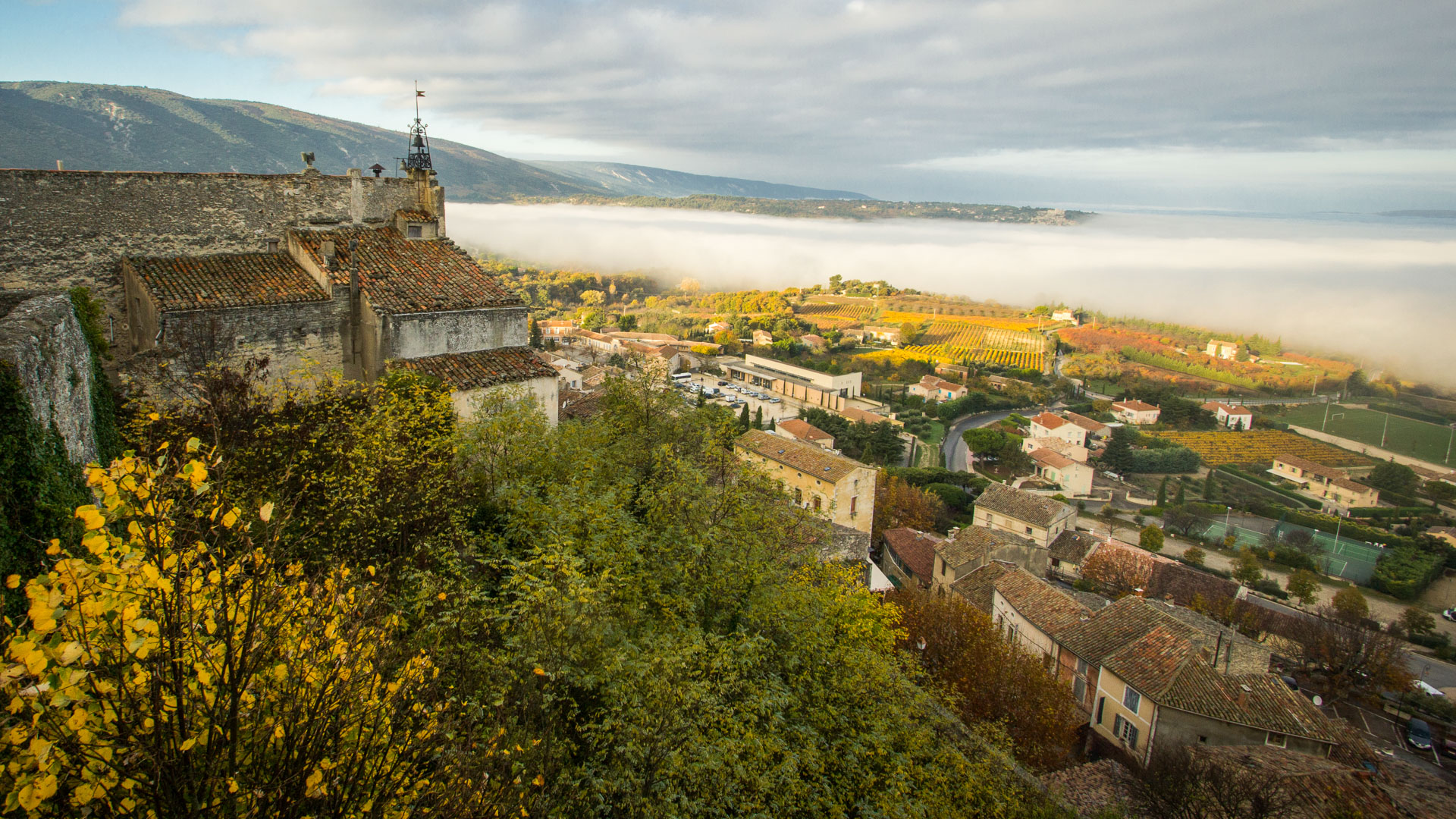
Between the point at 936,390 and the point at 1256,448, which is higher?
the point at 936,390

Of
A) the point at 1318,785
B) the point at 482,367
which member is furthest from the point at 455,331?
the point at 1318,785

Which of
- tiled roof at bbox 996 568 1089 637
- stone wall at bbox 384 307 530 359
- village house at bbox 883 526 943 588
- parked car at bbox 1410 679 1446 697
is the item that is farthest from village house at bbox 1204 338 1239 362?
stone wall at bbox 384 307 530 359

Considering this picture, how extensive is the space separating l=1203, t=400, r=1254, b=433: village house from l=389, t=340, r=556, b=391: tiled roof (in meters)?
113

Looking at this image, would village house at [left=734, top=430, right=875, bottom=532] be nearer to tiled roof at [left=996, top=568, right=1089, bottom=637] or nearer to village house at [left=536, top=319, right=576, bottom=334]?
tiled roof at [left=996, top=568, right=1089, bottom=637]

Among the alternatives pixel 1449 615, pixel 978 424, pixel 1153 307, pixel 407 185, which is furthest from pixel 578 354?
pixel 1153 307

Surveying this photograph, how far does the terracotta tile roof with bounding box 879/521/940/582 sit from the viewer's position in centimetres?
3958

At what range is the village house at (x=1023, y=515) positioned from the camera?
4741 cm

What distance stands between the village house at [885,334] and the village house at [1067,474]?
240 feet

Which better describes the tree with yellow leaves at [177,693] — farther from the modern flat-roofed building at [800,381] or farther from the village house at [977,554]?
the modern flat-roofed building at [800,381]

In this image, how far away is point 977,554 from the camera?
37031 mm

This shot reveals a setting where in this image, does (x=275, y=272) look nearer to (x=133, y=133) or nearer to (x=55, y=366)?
(x=55, y=366)

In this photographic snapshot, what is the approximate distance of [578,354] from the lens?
9519 centimetres

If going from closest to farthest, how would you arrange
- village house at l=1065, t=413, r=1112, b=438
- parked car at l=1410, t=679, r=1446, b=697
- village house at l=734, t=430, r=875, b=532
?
1. parked car at l=1410, t=679, r=1446, b=697
2. village house at l=734, t=430, r=875, b=532
3. village house at l=1065, t=413, r=1112, b=438

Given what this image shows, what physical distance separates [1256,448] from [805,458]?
84.6m
